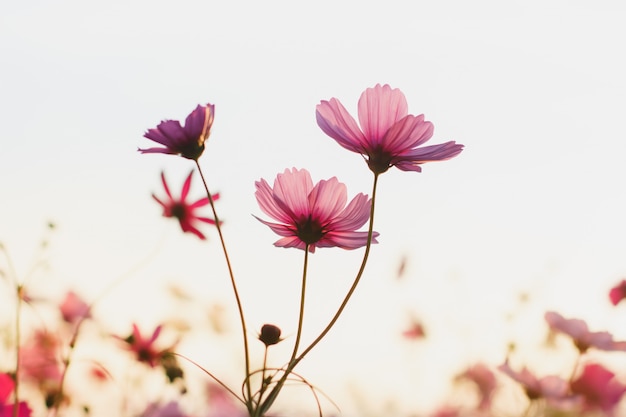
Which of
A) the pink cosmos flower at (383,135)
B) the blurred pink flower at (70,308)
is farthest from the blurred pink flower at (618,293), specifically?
the blurred pink flower at (70,308)

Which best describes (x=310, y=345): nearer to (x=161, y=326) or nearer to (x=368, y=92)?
(x=368, y=92)

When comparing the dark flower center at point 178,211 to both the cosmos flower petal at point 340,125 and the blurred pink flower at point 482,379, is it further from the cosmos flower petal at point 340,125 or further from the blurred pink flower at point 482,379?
the blurred pink flower at point 482,379

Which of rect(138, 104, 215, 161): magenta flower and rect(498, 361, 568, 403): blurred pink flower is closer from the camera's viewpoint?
rect(138, 104, 215, 161): magenta flower

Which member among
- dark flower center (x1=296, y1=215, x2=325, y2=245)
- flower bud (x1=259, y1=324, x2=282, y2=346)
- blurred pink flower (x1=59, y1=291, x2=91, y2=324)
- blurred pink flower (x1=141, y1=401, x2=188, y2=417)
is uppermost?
dark flower center (x1=296, y1=215, x2=325, y2=245)

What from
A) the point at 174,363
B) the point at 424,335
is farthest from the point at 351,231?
the point at 424,335

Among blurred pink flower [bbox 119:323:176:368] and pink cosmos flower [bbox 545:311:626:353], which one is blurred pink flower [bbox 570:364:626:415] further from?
blurred pink flower [bbox 119:323:176:368]

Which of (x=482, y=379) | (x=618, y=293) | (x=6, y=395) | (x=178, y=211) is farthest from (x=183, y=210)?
(x=482, y=379)

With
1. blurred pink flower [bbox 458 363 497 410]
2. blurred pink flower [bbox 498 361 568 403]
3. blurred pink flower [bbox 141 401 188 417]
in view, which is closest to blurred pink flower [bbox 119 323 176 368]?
blurred pink flower [bbox 141 401 188 417]
